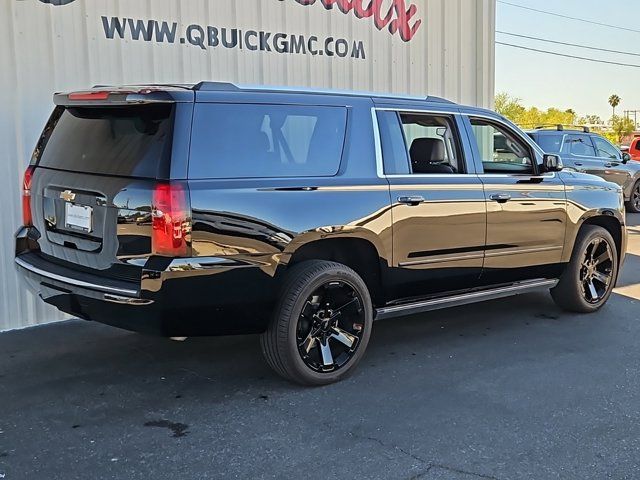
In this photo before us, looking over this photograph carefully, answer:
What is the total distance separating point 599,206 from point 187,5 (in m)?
4.38

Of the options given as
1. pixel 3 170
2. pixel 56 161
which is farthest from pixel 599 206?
pixel 3 170

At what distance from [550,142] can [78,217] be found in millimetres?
12259

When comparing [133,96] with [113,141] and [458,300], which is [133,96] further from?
[458,300]

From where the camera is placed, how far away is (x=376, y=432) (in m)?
3.91

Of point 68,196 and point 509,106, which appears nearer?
point 68,196

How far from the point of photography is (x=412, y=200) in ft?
16.4

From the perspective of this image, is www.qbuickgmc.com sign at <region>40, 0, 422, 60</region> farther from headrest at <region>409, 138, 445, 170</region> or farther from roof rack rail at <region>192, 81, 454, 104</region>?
headrest at <region>409, 138, 445, 170</region>

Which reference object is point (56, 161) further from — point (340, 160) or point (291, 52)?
point (291, 52)

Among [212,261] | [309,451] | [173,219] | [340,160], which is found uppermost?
[340,160]

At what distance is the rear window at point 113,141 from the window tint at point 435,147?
6.55ft

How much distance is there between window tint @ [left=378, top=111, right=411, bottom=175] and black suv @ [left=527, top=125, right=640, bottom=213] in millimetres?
9987

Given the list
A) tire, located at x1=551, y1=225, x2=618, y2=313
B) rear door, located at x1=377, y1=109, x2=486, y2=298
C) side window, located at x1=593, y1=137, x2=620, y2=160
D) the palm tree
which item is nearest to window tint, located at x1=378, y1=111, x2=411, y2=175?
rear door, located at x1=377, y1=109, x2=486, y2=298

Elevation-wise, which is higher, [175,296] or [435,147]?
[435,147]

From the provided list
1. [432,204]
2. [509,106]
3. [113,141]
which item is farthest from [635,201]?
[509,106]
